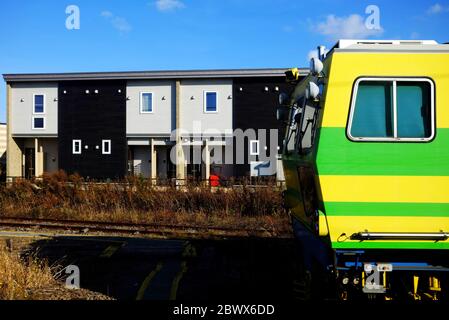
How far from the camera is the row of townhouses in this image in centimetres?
2830

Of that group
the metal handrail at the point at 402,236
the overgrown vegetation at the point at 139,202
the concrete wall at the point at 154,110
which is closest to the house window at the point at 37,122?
the concrete wall at the point at 154,110

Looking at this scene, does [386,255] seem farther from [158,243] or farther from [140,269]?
[158,243]

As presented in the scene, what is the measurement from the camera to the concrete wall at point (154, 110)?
94.9ft

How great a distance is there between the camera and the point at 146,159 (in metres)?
30.4

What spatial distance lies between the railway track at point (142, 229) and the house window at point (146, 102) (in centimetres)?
1643

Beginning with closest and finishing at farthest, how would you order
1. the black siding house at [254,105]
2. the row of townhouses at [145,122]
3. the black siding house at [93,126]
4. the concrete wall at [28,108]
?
the black siding house at [254,105]
the row of townhouses at [145,122]
the black siding house at [93,126]
the concrete wall at [28,108]

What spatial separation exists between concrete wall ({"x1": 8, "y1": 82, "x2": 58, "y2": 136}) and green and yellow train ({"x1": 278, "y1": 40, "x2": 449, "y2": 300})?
97.3 ft

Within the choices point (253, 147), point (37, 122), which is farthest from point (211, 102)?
point (37, 122)

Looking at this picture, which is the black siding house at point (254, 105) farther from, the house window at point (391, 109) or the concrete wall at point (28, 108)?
the house window at point (391, 109)

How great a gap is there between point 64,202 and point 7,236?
528 centimetres

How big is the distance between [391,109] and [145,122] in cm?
2624

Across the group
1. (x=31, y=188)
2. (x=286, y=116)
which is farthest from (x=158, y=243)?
(x=31, y=188)

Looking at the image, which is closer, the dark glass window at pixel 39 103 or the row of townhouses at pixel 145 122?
the row of townhouses at pixel 145 122

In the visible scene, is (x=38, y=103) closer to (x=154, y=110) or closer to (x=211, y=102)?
(x=154, y=110)
